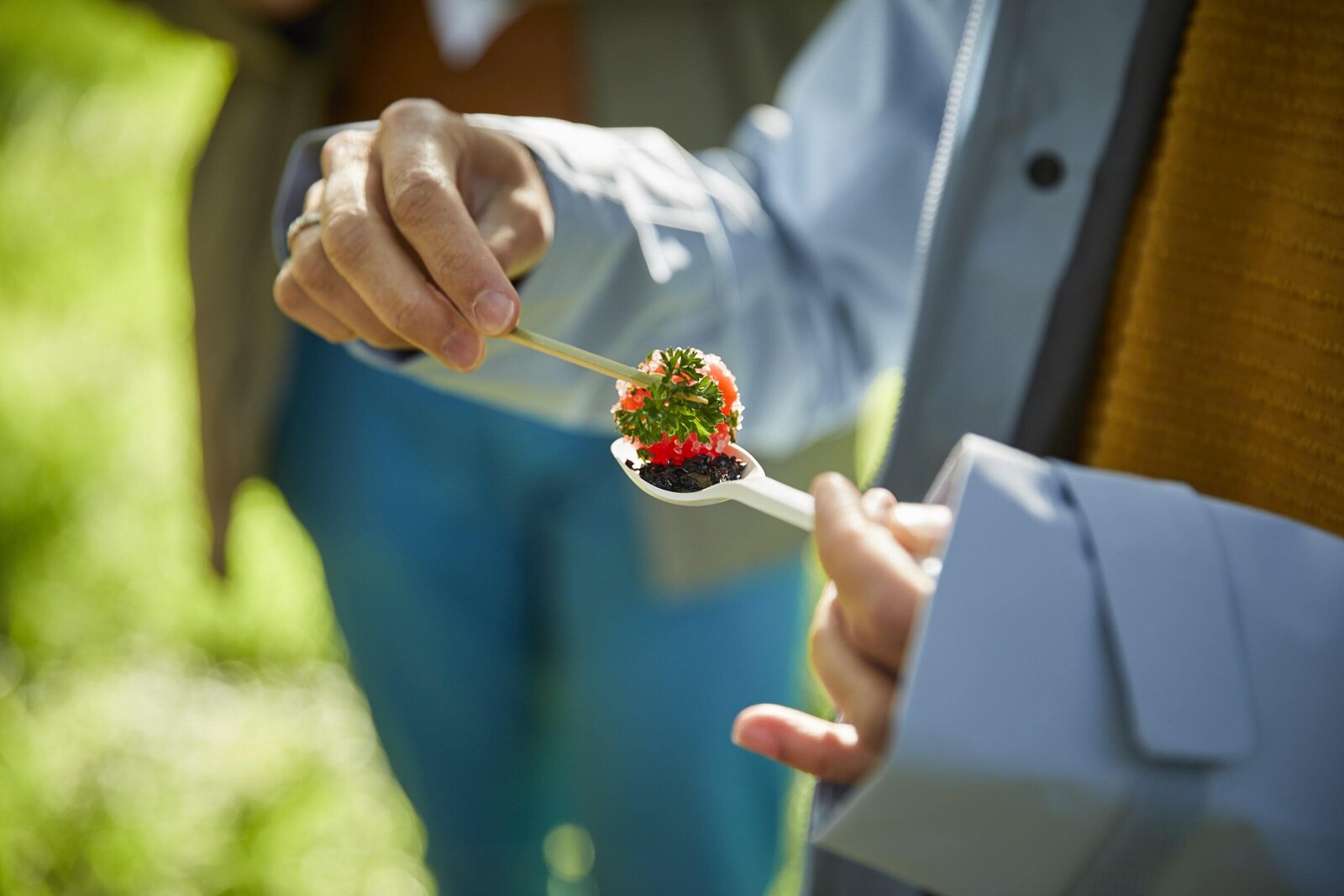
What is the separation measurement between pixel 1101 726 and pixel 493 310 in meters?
0.41

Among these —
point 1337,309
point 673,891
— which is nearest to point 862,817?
point 1337,309

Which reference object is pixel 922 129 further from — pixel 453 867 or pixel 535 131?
pixel 453 867

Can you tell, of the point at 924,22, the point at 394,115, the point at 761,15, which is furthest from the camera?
the point at 761,15

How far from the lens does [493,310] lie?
58cm

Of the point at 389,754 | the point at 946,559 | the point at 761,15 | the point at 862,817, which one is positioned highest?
the point at 761,15

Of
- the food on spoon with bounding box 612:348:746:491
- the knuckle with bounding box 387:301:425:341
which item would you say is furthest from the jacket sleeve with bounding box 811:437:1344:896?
the knuckle with bounding box 387:301:425:341

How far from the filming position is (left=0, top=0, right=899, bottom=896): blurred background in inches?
66.8

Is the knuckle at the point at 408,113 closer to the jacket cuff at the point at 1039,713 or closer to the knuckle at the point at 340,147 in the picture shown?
the knuckle at the point at 340,147

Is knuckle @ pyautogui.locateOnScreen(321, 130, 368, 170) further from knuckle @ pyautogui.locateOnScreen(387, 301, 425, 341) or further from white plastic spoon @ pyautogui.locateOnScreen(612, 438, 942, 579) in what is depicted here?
white plastic spoon @ pyautogui.locateOnScreen(612, 438, 942, 579)

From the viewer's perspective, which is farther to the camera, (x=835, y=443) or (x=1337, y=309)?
(x=835, y=443)

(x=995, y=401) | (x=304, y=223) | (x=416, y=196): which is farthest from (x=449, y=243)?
(x=995, y=401)

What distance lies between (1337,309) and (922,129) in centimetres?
43

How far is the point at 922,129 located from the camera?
3.10 ft

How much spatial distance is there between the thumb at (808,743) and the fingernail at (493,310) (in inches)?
10.9
